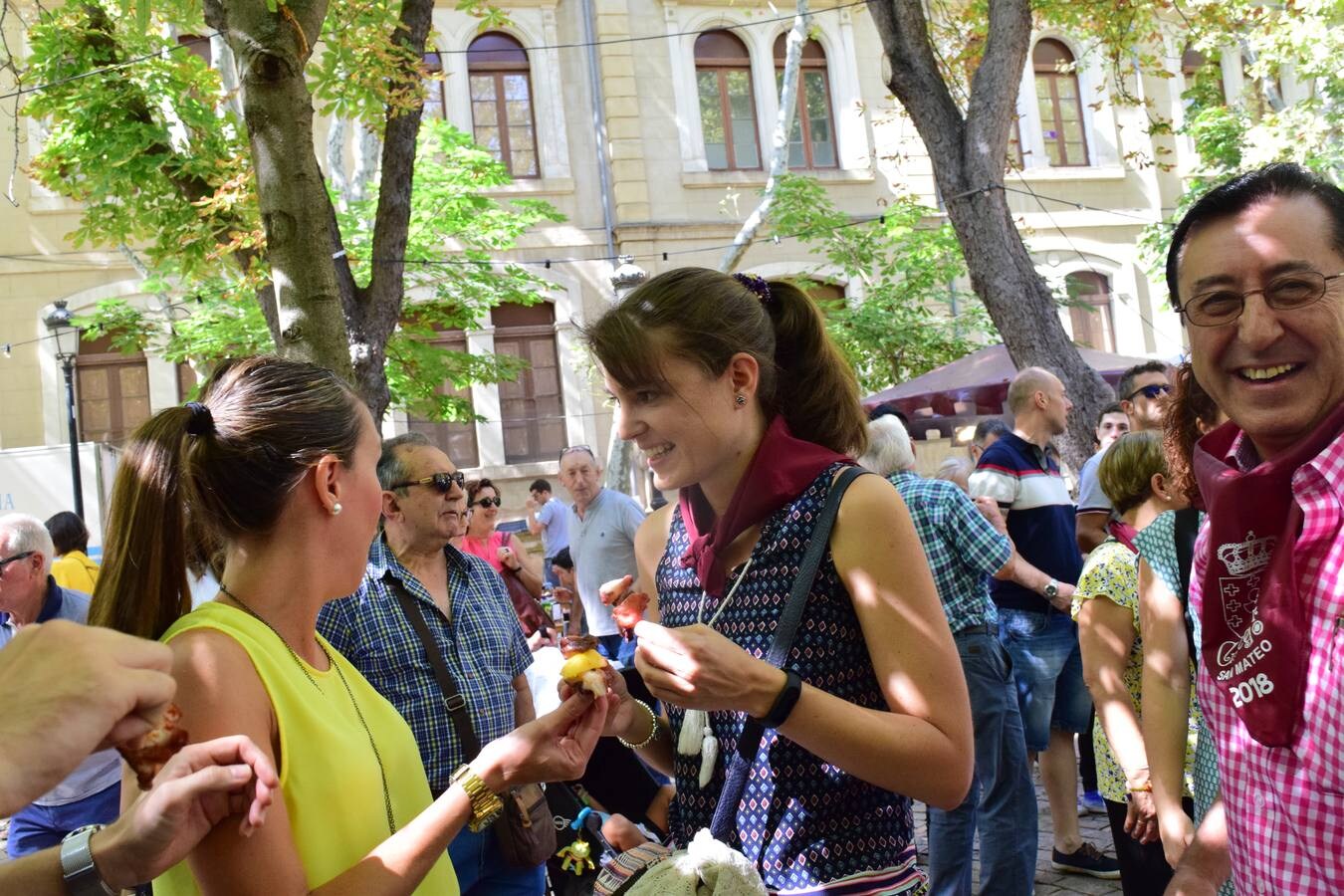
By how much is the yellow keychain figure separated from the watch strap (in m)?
1.60

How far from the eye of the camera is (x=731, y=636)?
218cm

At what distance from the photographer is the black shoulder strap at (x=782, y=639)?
6.79ft

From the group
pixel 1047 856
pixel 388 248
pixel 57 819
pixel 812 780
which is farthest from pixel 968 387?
pixel 812 780

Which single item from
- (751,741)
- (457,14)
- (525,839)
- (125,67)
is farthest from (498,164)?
(751,741)

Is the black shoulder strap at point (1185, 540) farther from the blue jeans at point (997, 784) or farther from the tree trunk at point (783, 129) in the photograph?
the tree trunk at point (783, 129)

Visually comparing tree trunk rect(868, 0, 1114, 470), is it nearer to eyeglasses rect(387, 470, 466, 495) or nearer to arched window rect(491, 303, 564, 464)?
eyeglasses rect(387, 470, 466, 495)

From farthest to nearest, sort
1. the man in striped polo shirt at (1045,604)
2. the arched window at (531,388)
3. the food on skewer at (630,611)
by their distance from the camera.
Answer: the arched window at (531,388)
the man in striped polo shirt at (1045,604)
the food on skewer at (630,611)

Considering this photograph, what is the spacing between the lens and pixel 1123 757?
3.48 m

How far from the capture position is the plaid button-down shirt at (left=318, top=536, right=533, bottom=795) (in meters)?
3.66

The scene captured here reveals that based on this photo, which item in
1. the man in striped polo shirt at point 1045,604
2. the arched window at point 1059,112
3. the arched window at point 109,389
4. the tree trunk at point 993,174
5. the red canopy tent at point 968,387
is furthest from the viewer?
the arched window at point 1059,112

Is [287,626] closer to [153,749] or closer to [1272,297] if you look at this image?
[153,749]

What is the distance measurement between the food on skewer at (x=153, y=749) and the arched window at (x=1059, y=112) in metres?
23.0

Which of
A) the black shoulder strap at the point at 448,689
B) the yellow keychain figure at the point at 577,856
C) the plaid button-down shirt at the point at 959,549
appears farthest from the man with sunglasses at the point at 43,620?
the plaid button-down shirt at the point at 959,549

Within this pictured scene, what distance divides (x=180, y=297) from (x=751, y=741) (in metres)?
18.4
